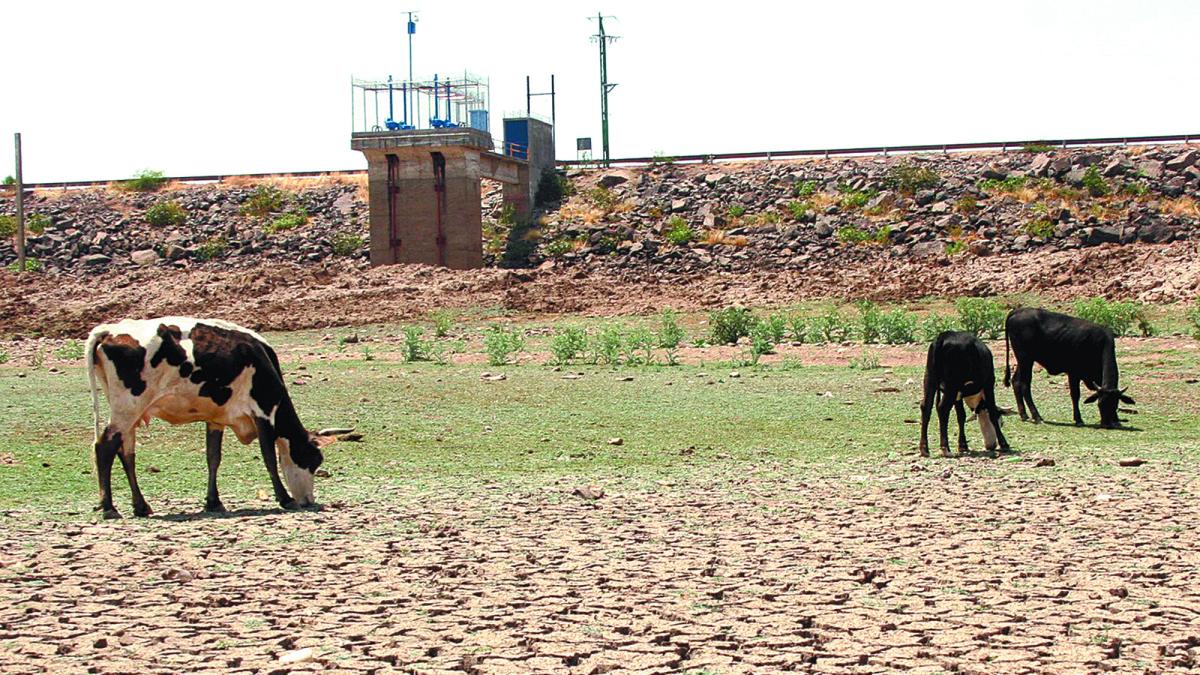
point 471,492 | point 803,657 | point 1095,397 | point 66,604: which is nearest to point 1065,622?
point 803,657

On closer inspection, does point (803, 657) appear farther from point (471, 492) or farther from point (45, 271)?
point (45, 271)

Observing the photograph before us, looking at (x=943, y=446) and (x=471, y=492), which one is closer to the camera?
(x=471, y=492)

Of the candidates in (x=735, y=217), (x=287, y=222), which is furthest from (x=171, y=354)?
(x=287, y=222)

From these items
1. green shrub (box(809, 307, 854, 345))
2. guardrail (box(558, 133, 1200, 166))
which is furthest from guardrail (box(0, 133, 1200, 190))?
green shrub (box(809, 307, 854, 345))

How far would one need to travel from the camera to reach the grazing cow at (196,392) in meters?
10.4

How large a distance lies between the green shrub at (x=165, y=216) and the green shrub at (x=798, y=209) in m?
24.7

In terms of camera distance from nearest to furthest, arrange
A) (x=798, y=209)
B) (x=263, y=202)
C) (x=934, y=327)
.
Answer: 1. (x=934, y=327)
2. (x=798, y=209)
3. (x=263, y=202)

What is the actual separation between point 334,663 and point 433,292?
120 feet

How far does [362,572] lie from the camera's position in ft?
27.2

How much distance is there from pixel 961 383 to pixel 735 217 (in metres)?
40.0

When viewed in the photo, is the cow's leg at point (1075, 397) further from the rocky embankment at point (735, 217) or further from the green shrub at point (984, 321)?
the rocky embankment at point (735, 217)

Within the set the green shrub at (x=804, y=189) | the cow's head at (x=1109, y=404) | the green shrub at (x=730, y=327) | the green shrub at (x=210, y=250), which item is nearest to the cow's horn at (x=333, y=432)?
the cow's head at (x=1109, y=404)

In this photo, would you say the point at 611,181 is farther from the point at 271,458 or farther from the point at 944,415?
the point at 271,458

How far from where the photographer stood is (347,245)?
5441 centimetres
